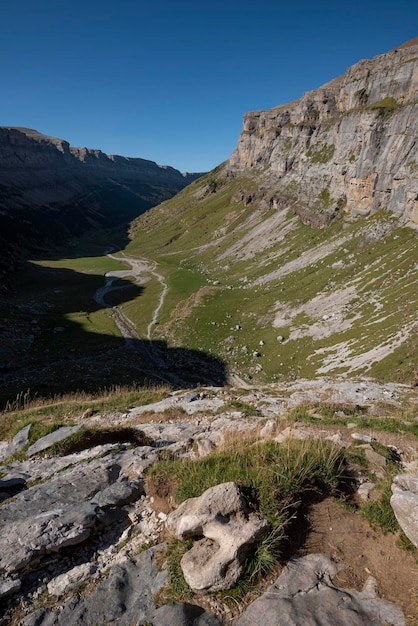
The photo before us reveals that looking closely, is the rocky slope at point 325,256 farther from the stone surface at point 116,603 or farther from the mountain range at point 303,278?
the stone surface at point 116,603

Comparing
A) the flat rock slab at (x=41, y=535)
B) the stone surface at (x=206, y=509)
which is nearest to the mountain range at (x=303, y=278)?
the stone surface at (x=206, y=509)

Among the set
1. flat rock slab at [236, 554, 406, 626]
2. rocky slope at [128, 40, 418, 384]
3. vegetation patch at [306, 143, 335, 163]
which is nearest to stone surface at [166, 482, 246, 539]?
flat rock slab at [236, 554, 406, 626]

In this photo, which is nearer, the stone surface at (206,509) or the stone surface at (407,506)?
the stone surface at (407,506)

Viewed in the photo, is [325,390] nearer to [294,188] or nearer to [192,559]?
[192,559]

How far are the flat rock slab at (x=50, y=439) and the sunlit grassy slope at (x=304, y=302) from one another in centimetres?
3145

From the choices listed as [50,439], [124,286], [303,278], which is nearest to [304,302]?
[303,278]

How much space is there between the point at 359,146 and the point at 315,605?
10063 cm

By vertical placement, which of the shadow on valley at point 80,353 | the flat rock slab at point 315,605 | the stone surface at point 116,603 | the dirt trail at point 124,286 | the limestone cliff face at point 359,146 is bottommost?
the shadow on valley at point 80,353

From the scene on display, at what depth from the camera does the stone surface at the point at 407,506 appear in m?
6.80

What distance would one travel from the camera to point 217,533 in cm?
709

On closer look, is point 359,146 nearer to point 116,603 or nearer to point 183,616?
point 183,616

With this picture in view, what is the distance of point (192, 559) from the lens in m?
6.86

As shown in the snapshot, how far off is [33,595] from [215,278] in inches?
3821

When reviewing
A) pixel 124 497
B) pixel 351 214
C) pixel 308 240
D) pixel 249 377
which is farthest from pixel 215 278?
pixel 124 497
